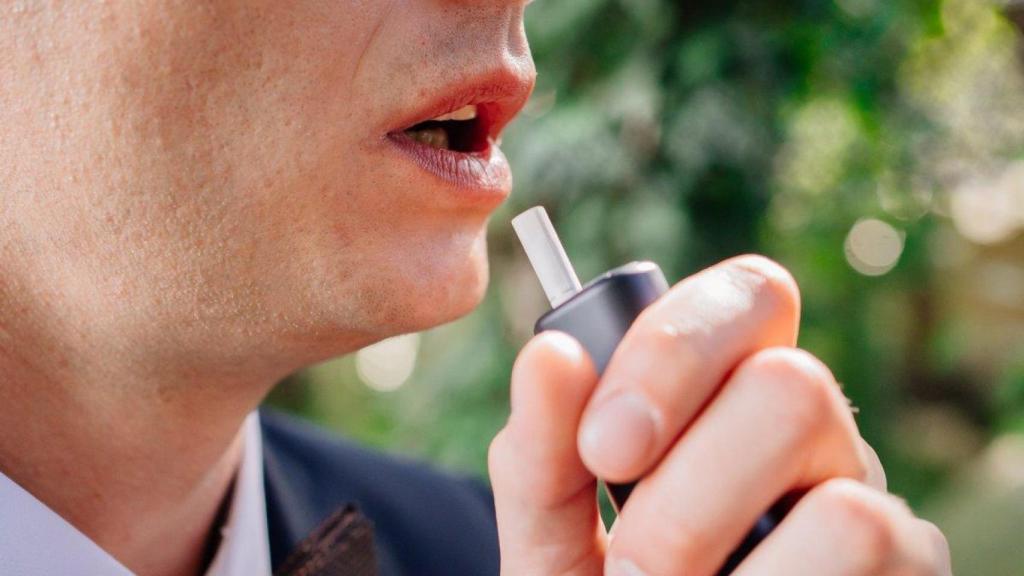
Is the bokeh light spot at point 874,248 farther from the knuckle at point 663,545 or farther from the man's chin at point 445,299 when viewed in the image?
the knuckle at point 663,545

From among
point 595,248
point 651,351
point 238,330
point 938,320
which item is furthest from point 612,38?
point 938,320

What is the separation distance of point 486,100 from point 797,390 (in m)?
0.47

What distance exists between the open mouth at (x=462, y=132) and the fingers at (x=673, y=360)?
433 mm

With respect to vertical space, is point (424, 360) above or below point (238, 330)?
below

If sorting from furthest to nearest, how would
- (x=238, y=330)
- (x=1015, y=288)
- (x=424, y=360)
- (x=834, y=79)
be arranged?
(x=1015, y=288) → (x=424, y=360) → (x=834, y=79) → (x=238, y=330)

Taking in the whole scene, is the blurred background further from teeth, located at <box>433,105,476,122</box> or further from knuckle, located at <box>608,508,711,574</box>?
knuckle, located at <box>608,508,711,574</box>

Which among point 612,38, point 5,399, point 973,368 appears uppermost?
point 5,399

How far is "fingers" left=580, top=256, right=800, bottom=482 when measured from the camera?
546 millimetres

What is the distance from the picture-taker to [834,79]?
2285 millimetres

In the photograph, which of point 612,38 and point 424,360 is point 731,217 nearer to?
point 612,38

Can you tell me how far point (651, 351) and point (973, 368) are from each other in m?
3.89

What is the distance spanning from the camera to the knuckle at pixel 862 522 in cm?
53

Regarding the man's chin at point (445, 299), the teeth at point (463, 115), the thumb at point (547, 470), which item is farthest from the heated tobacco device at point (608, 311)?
the teeth at point (463, 115)

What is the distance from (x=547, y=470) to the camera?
58 cm
